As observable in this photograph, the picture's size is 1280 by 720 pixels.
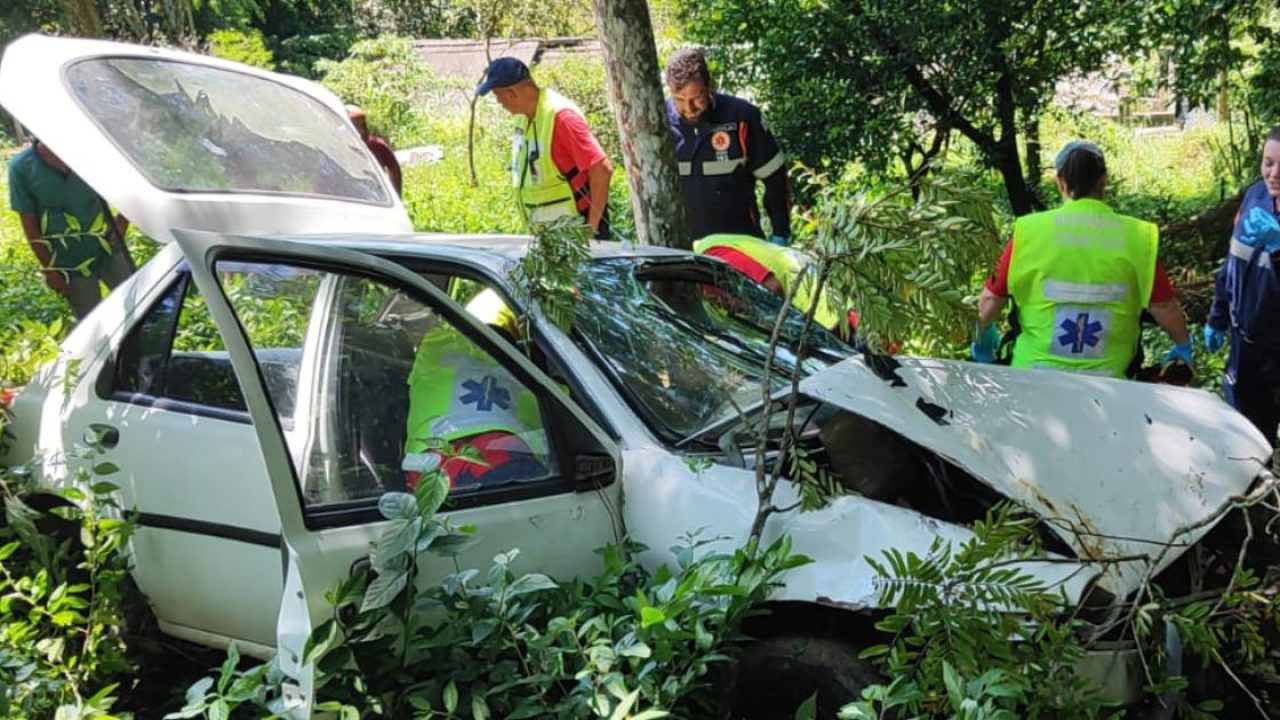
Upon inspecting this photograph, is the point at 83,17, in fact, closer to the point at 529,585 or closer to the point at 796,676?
the point at 529,585

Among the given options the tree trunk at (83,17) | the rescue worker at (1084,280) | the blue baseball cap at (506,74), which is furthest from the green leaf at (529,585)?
the tree trunk at (83,17)

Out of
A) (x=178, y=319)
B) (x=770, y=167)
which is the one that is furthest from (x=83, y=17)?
(x=178, y=319)

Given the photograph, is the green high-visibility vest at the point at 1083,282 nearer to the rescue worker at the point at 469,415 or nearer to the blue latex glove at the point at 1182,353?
the blue latex glove at the point at 1182,353

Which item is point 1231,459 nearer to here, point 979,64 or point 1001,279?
point 1001,279

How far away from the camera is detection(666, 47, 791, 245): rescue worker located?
5.82 metres

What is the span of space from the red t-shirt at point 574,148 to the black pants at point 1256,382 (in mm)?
3042

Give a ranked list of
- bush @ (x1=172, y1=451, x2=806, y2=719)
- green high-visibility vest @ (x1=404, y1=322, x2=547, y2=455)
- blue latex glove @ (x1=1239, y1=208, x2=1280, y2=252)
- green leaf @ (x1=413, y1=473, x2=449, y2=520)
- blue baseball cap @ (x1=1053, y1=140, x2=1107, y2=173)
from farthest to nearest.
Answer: blue latex glove @ (x1=1239, y1=208, x2=1280, y2=252), blue baseball cap @ (x1=1053, y1=140, x2=1107, y2=173), green high-visibility vest @ (x1=404, y1=322, x2=547, y2=455), green leaf @ (x1=413, y1=473, x2=449, y2=520), bush @ (x1=172, y1=451, x2=806, y2=719)

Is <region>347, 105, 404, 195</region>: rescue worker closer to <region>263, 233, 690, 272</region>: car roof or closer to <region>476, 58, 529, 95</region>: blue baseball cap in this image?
<region>476, 58, 529, 95</region>: blue baseball cap

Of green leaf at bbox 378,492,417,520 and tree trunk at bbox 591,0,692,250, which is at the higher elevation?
tree trunk at bbox 591,0,692,250

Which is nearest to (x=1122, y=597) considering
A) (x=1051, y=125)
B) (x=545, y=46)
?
(x=1051, y=125)

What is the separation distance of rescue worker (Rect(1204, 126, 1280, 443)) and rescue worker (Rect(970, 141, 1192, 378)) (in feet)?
1.95

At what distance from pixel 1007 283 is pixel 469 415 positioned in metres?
2.02

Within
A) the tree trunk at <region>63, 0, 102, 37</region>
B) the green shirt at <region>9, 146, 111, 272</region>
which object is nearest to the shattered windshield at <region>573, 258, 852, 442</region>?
the green shirt at <region>9, 146, 111, 272</region>

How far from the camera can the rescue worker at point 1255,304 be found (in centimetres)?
407
